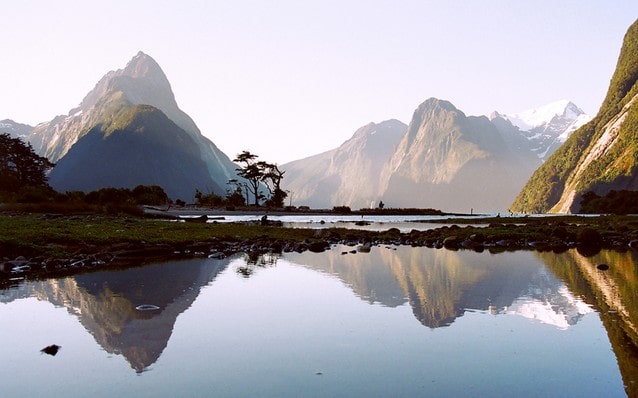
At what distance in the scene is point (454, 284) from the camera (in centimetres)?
2120

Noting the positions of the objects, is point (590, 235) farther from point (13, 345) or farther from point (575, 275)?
point (13, 345)

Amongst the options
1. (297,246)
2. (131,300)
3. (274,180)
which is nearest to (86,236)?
(297,246)

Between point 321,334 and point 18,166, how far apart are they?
95.1m

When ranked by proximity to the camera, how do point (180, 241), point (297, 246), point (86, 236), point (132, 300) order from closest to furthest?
1. point (132, 300)
2. point (86, 236)
3. point (180, 241)
4. point (297, 246)

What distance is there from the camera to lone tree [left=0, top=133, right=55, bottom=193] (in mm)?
82500

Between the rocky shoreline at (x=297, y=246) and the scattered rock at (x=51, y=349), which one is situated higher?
the rocky shoreline at (x=297, y=246)

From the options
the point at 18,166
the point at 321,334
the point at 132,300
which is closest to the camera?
the point at 321,334

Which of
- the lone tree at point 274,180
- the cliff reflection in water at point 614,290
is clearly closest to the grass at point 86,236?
the cliff reflection in water at point 614,290

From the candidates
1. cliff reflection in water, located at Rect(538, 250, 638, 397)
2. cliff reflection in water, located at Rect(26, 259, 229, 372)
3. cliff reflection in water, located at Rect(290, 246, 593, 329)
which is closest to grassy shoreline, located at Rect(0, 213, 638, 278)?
cliff reflection in water, located at Rect(26, 259, 229, 372)

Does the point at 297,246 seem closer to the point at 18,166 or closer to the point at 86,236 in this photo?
the point at 86,236

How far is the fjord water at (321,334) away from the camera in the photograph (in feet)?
31.3

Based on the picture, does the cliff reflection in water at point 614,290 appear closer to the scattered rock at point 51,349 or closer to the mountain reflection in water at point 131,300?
the mountain reflection in water at point 131,300

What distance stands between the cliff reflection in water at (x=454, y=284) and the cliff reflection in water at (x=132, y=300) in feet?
22.1

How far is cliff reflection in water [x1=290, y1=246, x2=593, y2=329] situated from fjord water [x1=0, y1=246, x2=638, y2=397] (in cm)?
10
